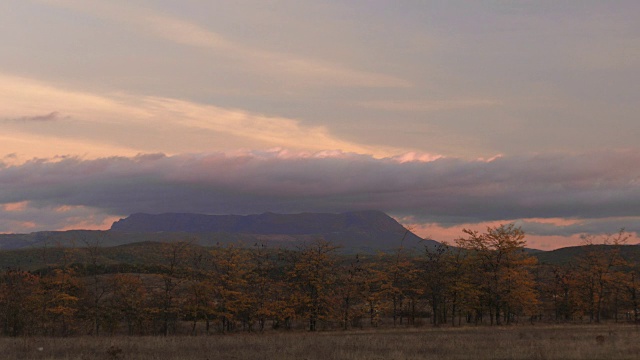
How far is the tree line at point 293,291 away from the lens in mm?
59750

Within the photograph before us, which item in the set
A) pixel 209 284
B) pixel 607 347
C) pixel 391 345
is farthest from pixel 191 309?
pixel 607 347

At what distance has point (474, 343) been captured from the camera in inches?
1501

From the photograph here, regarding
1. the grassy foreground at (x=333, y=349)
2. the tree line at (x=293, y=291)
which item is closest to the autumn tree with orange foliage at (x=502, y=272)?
the tree line at (x=293, y=291)

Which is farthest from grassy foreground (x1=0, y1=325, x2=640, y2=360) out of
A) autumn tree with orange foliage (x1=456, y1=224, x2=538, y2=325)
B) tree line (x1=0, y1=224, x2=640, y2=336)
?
autumn tree with orange foliage (x1=456, y1=224, x2=538, y2=325)

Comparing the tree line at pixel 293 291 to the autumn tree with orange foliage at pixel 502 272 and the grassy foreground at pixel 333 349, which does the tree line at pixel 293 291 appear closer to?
the autumn tree with orange foliage at pixel 502 272

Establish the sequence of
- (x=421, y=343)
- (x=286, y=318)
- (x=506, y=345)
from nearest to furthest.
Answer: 1. (x=506, y=345)
2. (x=421, y=343)
3. (x=286, y=318)

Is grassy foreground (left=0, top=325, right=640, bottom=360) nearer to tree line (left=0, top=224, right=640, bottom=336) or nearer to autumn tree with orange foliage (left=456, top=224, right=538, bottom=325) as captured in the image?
tree line (left=0, top=224, right=640, bottom=336)

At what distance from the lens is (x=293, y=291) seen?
224 ft

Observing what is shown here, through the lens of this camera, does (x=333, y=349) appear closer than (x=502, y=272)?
Yes

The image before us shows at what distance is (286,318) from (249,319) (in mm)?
4794

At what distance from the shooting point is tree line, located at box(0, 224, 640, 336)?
5975 centimetres

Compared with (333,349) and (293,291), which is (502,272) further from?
(333,349)

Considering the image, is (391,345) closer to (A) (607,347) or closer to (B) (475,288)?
(A) (607,347)

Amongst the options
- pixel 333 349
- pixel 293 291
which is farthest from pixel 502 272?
pixel 333 349
